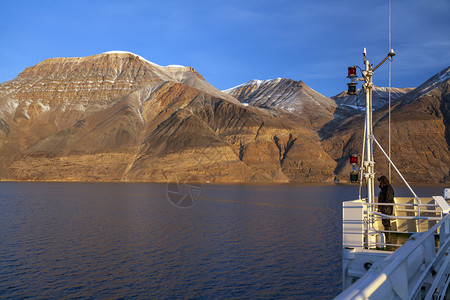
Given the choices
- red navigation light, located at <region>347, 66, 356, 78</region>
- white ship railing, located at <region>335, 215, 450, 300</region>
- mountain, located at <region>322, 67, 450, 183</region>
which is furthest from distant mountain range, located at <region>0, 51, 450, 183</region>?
white ship railing, located at <region>335, 215, 450, 300</region>

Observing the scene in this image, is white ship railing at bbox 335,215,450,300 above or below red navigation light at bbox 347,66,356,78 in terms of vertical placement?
below

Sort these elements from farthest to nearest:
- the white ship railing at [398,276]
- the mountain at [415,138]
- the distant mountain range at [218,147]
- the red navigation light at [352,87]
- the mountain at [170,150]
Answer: the mountain at [170,150], the distant mountain range at [218,147], the mountain at [415,138], the red navigation light at [352,87], the white ship railing at [398,276]

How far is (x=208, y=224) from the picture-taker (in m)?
41.8

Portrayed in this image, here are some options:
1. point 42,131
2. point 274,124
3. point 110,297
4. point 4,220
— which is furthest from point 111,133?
point 110,297

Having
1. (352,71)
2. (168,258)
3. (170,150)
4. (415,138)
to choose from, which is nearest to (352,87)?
(352,71)

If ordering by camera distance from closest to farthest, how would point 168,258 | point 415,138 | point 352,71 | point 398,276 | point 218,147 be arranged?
1. point 398,276
2. point 352,71
3. point 168,258
4. point 415,138
5. point 218,147

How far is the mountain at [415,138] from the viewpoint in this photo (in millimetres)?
147975

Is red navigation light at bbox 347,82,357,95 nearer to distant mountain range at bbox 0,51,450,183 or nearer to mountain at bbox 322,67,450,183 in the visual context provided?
distant mountain range at bbox 0,51,450,183

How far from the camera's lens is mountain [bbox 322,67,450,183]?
485 ft

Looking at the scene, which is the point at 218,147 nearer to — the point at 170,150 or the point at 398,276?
the point at 170,150

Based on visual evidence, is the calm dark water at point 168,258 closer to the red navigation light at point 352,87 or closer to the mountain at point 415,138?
the red navigation light at point 352,87

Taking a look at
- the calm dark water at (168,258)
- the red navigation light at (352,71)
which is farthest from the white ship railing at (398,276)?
the calm dark water at (168,258)

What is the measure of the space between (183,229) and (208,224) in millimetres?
4297

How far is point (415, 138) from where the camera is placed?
518 feet
